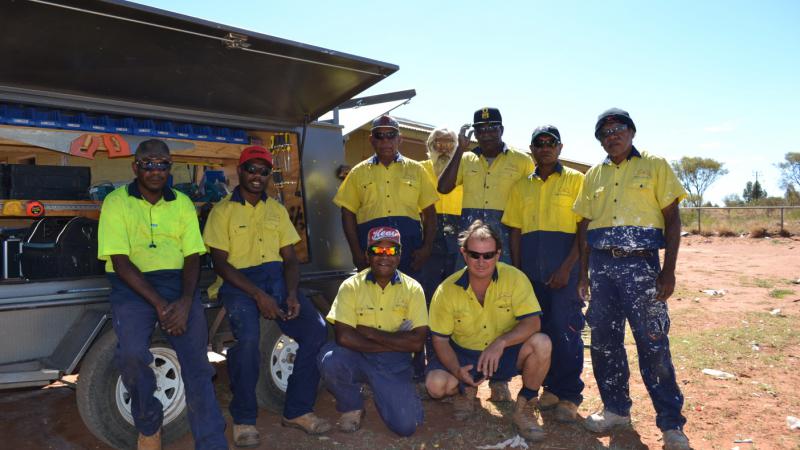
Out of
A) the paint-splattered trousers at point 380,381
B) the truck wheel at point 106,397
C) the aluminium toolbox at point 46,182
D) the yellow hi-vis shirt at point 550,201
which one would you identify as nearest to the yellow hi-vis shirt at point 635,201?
the yellow hi-vis shirt at point 550,201

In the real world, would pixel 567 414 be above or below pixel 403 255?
below

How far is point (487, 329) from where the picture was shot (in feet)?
12.7

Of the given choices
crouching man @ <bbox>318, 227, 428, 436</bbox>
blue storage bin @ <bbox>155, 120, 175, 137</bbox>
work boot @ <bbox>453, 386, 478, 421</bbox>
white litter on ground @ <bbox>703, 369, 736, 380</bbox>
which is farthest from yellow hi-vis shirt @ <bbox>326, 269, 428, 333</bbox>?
white litter on ground @ <bbox>703, 369, 736, 380</bbox>

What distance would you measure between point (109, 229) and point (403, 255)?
6.74 ft

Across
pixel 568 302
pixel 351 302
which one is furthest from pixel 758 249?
pixel 351 302

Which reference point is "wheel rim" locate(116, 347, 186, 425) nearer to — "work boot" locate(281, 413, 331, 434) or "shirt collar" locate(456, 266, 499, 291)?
"work boot" locate(281, 413, 331, 434)

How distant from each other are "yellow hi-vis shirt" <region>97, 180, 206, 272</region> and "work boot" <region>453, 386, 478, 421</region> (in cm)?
205

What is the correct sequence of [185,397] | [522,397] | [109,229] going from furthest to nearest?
[522,397] < [185,397] < [109,229]

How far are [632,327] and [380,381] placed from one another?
1653 mm

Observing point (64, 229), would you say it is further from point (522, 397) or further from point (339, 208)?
point (522, 397)

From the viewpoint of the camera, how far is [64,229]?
3.72m

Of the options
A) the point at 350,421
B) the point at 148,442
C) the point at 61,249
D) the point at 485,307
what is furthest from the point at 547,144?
the point at 61,249

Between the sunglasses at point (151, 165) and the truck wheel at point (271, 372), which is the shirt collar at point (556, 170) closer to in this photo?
the truck wheel at point (271, 372)

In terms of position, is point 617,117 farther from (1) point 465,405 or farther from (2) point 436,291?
(1) point 465,405
